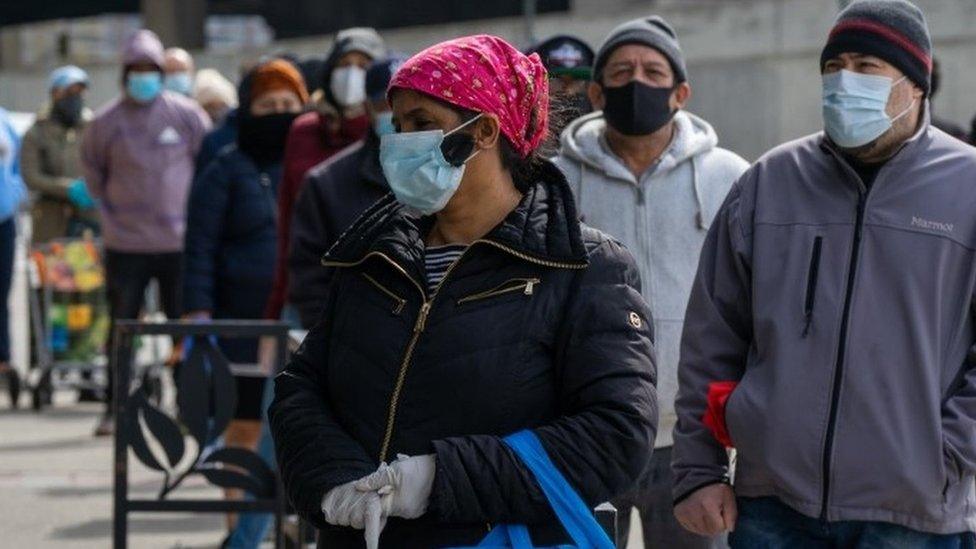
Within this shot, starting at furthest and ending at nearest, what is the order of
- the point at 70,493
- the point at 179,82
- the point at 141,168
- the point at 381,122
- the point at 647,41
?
the point at 179,82 → the point at 141,168 → the point at 70,493 → the point at 381,122 → the point at 647,41

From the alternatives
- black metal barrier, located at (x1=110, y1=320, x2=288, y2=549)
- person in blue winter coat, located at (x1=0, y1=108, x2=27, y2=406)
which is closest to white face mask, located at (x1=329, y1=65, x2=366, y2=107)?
black metal barrier, located at (x1=110, y1=320, x2=288, y2=549)

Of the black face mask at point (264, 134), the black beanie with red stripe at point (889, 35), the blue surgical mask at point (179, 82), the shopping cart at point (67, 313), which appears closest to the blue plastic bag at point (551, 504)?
the black beanie with red stripe at point (889, 35)

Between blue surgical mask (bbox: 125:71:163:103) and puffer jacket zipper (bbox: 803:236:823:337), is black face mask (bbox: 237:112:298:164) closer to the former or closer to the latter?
blue surgical mask (bbox: 125:71:163:103)

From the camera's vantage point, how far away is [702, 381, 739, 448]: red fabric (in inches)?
179

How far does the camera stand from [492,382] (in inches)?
146

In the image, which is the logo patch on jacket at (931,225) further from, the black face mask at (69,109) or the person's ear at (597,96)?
the black face mask at (69,109)

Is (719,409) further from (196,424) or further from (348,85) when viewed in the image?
(348,85)

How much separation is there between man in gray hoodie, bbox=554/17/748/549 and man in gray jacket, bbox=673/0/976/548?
0.83 m

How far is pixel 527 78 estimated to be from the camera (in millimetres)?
3873

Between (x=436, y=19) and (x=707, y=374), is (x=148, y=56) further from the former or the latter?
(x=436, y=19)

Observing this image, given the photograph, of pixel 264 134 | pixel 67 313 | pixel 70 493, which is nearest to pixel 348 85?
pixel 264 134

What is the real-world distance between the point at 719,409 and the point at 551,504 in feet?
3.18

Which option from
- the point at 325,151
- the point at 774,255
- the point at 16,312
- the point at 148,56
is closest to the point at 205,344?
the point at 325,151

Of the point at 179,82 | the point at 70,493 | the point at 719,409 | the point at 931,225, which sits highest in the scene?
the point at 931,225
